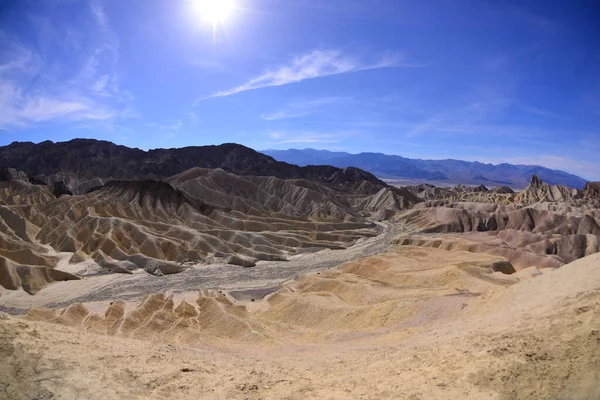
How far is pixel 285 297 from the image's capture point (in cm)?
4031

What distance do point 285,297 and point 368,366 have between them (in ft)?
81.8

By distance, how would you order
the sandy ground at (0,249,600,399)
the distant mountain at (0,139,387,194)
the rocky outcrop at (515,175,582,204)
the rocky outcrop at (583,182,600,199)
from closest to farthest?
the sandy ground at (0,249,600,399) → the rocky outcrop at (583,182,600,199) → the rocky outcrop at (515,175,582,204) → the distant mountain at (0,139,387,194)

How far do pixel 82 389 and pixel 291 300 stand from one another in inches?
1051

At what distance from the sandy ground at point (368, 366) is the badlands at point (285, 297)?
0.22 feet

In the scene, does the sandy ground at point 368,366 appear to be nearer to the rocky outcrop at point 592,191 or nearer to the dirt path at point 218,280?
the dirt path at point 218,280

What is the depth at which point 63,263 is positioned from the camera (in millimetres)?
60000

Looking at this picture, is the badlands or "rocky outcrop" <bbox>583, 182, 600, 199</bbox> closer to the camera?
the badlands

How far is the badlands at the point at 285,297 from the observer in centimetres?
1262

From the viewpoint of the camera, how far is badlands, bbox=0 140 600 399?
12617 millimetres

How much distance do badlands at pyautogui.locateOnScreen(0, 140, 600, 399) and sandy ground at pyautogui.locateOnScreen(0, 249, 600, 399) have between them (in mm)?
66

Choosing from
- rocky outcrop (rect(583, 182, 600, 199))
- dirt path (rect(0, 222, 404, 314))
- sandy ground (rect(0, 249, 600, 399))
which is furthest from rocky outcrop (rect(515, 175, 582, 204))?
sandy ground (rect(0, 249, 600, 399))

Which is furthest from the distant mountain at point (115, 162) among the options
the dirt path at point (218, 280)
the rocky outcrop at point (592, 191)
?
the dirt path at point (218, 280)

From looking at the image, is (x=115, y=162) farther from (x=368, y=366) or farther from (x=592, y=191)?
(x=368, y=366)

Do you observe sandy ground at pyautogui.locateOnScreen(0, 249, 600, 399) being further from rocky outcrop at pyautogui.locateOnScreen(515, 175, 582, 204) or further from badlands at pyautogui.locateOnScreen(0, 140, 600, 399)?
rocky outcrop at pyautogui.locateOnScreen(515, 175, 582, 204)
